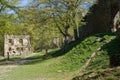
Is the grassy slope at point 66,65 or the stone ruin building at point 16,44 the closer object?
the grassy slope at point 66,65

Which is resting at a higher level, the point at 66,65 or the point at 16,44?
the point at 66,65

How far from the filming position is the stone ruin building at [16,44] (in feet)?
199

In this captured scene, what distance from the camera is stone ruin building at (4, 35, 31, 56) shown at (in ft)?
199

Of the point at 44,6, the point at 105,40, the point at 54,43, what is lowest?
the point at 54,43

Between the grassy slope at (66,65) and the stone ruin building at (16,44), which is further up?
the grassy slope at (66,65)

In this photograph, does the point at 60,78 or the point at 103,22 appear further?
the point at 103,22

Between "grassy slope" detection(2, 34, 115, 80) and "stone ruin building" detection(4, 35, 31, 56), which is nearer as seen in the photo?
"grassy slope" detection(2, 34, 115, 80)

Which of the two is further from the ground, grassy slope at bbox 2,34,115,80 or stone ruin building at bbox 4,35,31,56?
grassy slope at bbox 2,34,115,80

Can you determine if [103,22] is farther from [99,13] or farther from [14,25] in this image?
[14,25]

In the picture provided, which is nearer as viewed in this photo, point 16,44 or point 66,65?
point 66,65

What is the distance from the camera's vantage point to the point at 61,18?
39.2 meters

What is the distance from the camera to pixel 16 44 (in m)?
63.8

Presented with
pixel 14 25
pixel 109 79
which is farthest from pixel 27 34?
pixel 109 79

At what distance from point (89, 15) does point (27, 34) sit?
35614mm
